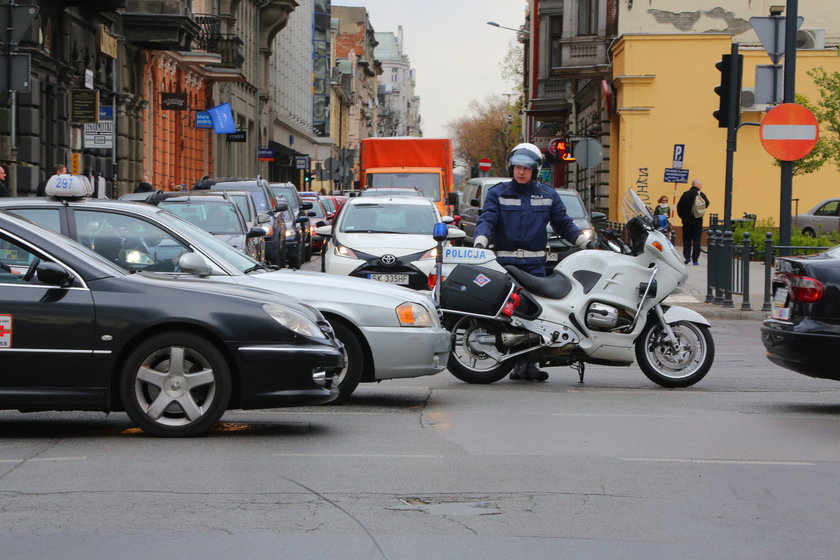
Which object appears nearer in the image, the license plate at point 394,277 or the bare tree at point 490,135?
the license plate at point 394,277

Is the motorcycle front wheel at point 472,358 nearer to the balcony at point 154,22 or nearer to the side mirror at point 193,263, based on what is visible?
the side mirror at point 193,263

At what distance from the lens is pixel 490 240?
1198cm

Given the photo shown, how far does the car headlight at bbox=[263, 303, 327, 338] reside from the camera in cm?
852

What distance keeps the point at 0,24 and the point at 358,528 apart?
14.3 metres

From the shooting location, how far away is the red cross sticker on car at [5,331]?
8336 mm

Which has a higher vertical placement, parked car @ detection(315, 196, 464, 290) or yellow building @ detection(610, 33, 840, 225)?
yellow building @ detection(610, 33, 840, 225)

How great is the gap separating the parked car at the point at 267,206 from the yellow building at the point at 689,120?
15.0 metres

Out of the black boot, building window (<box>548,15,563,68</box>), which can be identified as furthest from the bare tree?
the black boot

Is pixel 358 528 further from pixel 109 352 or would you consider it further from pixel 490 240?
pixel 490 240

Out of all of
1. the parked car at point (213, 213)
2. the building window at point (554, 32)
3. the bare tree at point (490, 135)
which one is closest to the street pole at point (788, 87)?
the parked car at point (213, 213)

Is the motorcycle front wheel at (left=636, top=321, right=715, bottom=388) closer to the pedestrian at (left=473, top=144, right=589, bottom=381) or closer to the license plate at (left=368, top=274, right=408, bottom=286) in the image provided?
the pedestrian at (left=473, top=144, right=589, bottom=381)

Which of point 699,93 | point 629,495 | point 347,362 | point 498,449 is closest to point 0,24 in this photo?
point 347,362

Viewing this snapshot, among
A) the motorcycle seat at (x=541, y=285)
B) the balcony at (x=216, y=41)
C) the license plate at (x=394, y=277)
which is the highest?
the balcony at (x=216, y=41)

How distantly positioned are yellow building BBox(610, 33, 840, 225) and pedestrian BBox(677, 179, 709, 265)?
9.04m
